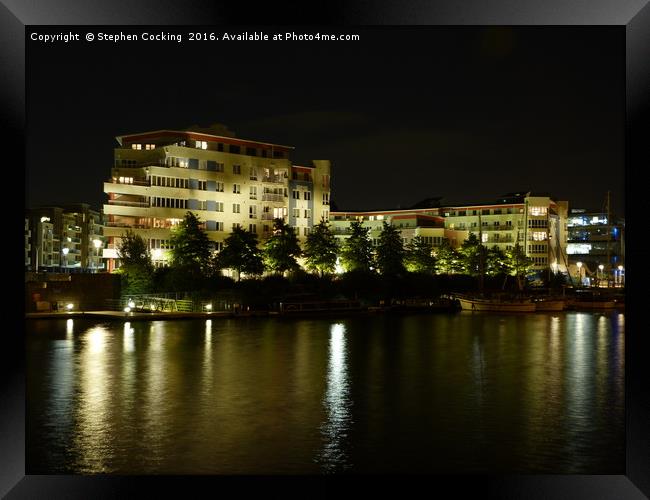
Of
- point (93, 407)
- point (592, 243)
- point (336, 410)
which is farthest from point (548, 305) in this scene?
point (592, 243)

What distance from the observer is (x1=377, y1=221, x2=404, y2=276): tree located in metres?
35.8

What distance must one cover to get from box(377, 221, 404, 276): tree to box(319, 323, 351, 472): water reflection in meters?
17.6

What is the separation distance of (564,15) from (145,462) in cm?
617

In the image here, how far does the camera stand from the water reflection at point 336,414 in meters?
7.69

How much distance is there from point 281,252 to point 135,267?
789cm

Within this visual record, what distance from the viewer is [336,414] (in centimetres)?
1026

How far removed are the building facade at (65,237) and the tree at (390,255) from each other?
2315 centimetres

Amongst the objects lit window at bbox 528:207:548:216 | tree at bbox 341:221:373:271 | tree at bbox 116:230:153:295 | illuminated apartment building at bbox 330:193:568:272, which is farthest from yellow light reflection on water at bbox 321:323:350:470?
lit window at bbox 528:207:548:216

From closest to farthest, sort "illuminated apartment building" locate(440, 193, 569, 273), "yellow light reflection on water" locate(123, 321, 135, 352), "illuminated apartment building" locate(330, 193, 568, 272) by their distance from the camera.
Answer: "yellow light reflection on water" locate(123, 321, 135, 352), "illuminated apartment building" locate(330, 193, 568, 272), "illuminated apartment building" locate(440, 193, 569, 273)

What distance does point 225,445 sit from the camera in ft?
27.0

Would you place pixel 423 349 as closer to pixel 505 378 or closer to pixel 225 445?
pixel 505 378

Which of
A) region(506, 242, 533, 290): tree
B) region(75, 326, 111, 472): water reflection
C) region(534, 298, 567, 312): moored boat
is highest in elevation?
region(506, 242, 533, 290): tree

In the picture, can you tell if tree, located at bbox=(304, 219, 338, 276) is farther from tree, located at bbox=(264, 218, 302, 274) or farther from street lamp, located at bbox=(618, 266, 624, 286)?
street lamp, located at bbox=(618, 266, 624, 286)

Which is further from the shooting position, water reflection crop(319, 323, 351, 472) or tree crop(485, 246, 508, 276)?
tree crop(485, 246, 508, 276)
